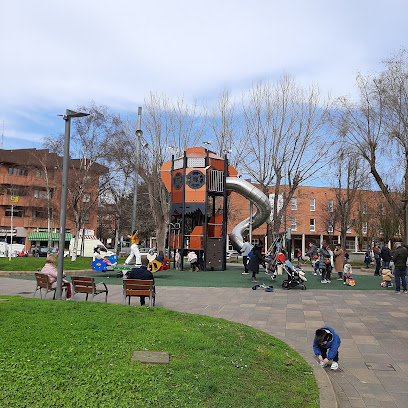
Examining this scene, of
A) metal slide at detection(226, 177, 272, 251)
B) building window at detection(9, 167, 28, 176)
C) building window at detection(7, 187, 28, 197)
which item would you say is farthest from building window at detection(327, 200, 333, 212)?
building window at detection(9, 167, 28, 176)

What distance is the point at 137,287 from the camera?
10.6 m

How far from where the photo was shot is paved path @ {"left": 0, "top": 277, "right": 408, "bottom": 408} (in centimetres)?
571

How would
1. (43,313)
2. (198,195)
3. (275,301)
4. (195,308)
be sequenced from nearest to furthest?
(43,313)
(195,308)
(275,301)
(198,195)

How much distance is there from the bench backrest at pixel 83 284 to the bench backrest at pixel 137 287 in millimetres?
1142

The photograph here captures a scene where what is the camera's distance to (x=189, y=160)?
27.2m

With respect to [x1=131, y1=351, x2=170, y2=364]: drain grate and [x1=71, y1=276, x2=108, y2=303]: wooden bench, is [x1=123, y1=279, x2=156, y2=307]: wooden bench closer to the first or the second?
[x1=71, y1=276, x2=108, y2=303]: wooden bench

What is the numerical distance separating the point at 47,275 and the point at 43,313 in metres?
3.49

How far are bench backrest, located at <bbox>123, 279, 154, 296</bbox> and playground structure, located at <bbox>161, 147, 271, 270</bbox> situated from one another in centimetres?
1559

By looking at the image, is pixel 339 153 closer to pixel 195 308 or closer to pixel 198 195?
pixel 198 195

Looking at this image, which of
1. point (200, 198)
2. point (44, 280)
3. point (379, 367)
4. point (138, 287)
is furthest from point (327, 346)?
point (200, 198)

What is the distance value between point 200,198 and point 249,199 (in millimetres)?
3558

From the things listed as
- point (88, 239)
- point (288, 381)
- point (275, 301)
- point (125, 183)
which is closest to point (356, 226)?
point (125, 183)

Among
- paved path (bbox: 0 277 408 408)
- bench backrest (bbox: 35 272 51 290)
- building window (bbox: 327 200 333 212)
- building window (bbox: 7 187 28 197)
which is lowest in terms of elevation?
paved path (bbox: 0 277 408 408)

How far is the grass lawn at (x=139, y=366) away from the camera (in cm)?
454
